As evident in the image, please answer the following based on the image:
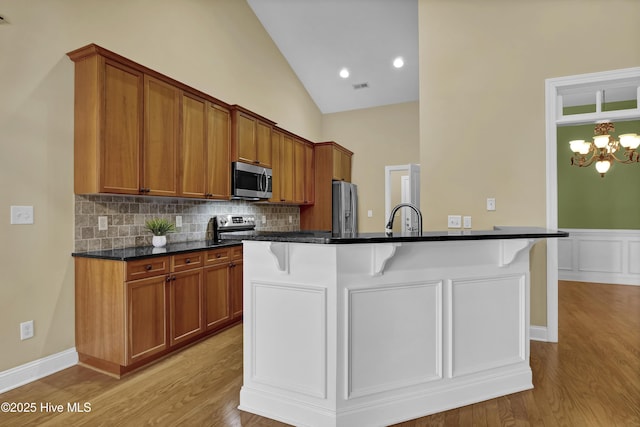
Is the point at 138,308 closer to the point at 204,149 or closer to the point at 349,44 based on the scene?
the point at 204,149

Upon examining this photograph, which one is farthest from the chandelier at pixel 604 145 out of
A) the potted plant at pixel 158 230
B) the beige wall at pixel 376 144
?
the potted plant at pixel 158 230

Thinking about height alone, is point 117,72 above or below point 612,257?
above

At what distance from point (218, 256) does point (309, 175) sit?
2859mm

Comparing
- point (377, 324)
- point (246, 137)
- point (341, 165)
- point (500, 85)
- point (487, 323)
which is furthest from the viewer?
point (341, 165)

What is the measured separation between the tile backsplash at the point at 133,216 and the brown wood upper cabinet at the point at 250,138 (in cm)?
67

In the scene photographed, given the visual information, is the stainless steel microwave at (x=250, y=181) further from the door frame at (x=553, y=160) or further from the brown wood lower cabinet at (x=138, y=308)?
the door frame at (x=553, y=160)

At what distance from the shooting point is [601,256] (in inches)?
219

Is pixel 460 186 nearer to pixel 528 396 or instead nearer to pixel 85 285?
pixel 528 396

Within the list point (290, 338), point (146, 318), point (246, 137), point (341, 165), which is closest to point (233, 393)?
point (290, 338)

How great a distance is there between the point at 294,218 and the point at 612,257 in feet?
17.3

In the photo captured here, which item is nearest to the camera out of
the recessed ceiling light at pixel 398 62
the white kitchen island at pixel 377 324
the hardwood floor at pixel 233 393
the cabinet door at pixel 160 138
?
the white kitchen island at pixel 377 324

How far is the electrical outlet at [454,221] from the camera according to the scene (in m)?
3.39

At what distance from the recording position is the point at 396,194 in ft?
24.9

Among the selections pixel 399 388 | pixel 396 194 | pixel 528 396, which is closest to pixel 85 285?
pixel 399 388
